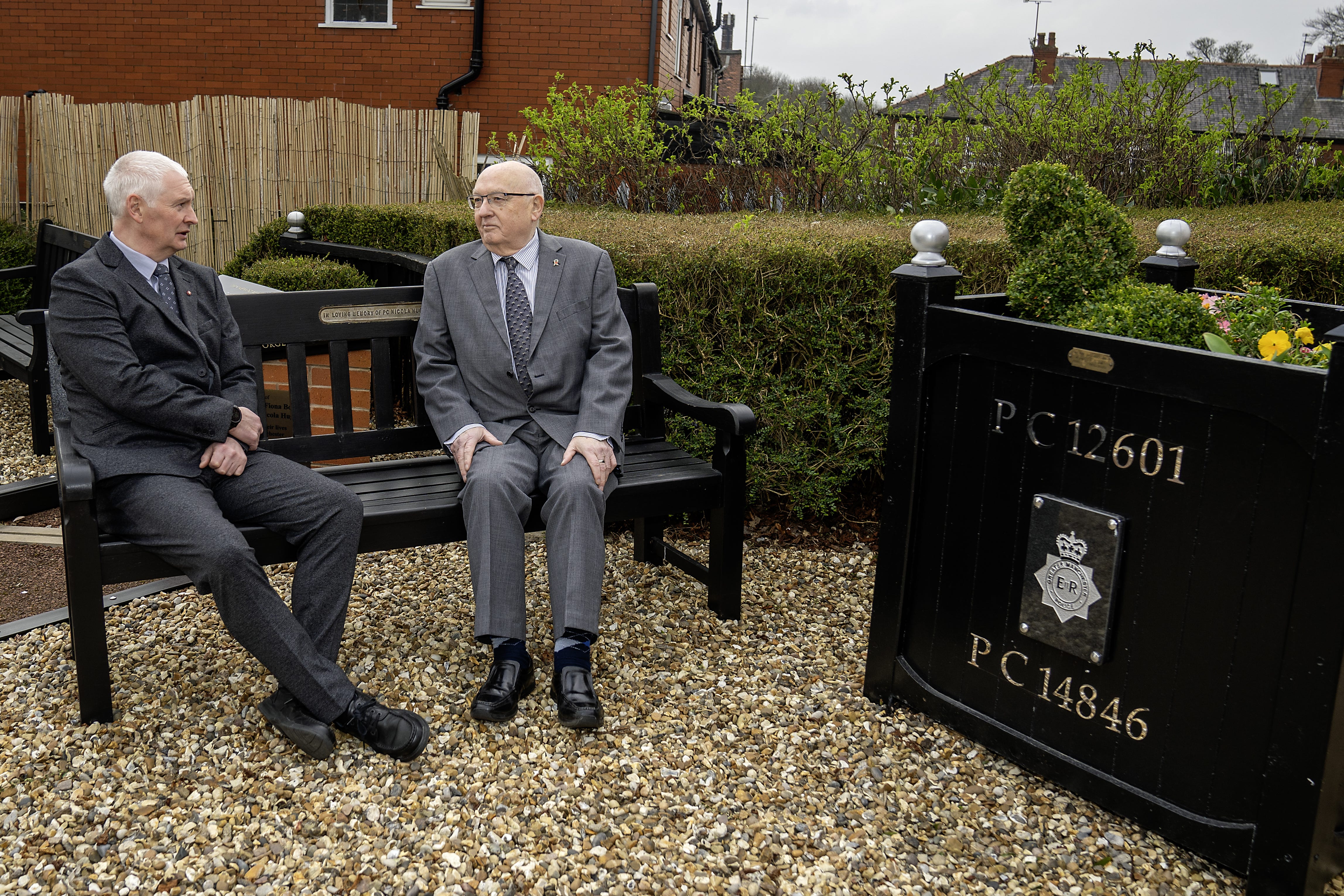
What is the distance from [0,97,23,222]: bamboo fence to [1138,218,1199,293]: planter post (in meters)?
11.5

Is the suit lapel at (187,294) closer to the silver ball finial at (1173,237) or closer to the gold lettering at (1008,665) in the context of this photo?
the gold lettering at (1008,665)

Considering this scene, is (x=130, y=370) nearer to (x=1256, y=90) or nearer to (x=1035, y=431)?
(x=1035, y=431)

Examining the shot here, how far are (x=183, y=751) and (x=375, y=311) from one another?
1.59 metres

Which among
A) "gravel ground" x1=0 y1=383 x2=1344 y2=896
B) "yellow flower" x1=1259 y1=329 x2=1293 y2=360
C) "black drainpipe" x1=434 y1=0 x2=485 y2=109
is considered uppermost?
"black drainpipe" x1=434 y1=0 x2=485 y2=109

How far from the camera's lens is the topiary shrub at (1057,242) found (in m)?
2.87

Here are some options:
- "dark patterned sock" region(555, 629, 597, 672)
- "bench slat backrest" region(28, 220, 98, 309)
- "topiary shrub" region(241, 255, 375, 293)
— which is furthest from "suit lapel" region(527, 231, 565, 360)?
"bench slat backrest" region(28, 220, 98, 309)

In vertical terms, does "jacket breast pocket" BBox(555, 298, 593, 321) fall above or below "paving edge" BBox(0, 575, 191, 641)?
above

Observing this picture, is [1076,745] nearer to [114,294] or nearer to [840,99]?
[114,294]

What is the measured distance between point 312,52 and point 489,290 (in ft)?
41.0

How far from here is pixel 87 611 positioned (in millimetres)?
2891

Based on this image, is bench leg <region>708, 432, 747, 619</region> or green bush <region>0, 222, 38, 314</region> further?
green bush <region>0, 222, 38, 314</region>

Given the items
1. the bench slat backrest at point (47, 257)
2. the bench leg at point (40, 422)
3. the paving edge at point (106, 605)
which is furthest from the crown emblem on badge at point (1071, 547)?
the bench slat backrest at point (47, 257)

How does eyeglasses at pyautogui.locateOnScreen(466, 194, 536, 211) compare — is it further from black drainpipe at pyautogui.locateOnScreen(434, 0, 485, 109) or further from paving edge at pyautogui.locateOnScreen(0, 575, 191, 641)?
black drainpipe at pyautogui.locateOnScreen(434, 0, 485, 109)

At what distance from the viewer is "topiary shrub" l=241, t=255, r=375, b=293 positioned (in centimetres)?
607
